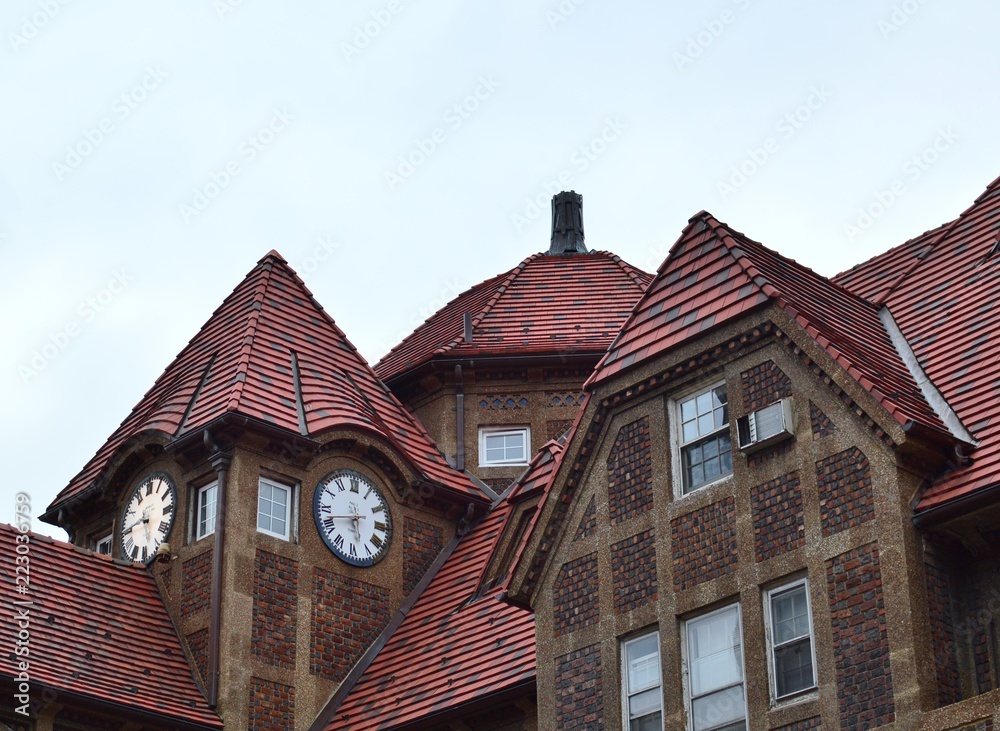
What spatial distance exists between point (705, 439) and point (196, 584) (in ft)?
33.0

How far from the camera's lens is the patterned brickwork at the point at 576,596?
21.1 m

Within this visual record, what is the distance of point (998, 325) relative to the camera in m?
20.9

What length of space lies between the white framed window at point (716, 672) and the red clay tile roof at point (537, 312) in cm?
1312

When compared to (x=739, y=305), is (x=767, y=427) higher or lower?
lower

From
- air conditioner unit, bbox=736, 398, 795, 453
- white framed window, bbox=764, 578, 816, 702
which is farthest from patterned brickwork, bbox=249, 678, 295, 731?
white framed window, bbox=764, 578, 816, 702

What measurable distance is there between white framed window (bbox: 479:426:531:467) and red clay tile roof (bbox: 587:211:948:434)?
9.90 m

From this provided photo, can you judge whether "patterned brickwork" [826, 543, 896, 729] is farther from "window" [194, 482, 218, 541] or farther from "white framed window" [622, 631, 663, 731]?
"window" [194, 482, 218, 541]

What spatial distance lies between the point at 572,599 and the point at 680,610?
192 cm

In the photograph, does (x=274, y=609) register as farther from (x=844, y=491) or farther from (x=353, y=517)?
(x=844, y=491)

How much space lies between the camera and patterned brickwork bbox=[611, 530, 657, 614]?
66.9 feet

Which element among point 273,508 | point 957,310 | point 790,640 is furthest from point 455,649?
point 957,310

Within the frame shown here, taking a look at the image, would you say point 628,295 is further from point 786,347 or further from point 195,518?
point 786,347

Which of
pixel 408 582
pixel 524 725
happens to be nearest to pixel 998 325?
pixel 524 725

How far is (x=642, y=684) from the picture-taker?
20.0 metres
